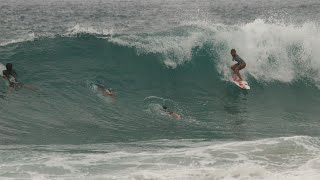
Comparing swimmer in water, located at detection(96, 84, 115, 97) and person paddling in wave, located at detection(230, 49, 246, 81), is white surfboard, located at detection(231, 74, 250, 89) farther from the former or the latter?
swimmer in water, located at detection(96, 84, 115, 97)

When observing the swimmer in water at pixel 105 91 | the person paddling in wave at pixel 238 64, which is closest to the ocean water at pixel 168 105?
the swimmer in water at pixel 105 91

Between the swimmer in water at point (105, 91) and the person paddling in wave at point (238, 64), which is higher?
the person paddling in wave at point (238, 64)

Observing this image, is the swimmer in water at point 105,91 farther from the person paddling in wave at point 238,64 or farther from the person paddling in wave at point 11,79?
the person paddling in wave at point 238,64

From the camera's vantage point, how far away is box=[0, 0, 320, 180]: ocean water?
978 cm

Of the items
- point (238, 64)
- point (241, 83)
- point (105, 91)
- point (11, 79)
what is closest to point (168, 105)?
point (105, 91)

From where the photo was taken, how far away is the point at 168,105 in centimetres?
1595

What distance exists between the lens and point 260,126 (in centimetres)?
1398

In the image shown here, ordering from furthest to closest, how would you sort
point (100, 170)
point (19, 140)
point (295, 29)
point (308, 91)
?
point (295, 29) → point (308, 91) → point (19, 140) → point (100, 170)

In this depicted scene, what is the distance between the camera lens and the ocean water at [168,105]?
9.78 metres

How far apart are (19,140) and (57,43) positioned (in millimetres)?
10072

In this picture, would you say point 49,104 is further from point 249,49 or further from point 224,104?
point 249,49

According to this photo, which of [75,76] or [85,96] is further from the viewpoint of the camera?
[75,76]

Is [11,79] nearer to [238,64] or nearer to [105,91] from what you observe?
[105,91]

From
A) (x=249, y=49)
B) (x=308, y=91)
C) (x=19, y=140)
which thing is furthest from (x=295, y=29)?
(x=19, y=140)
